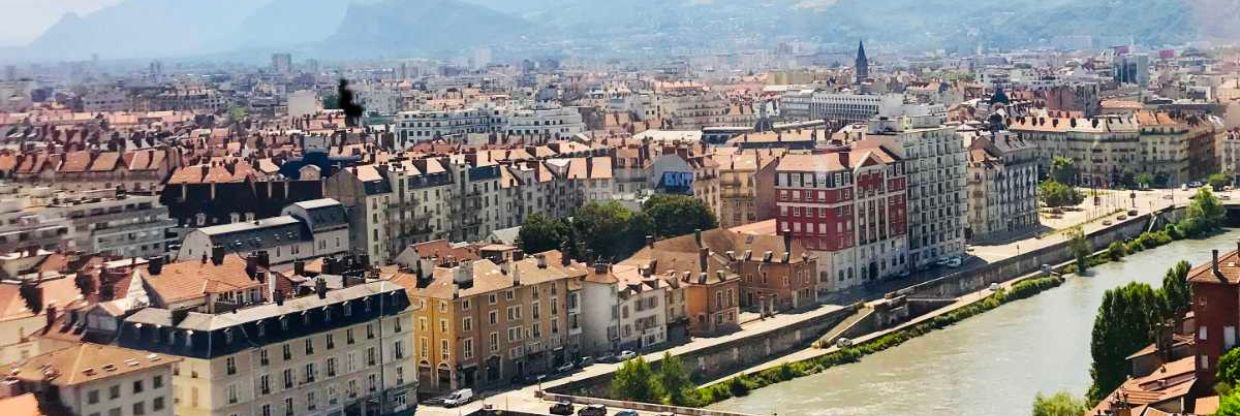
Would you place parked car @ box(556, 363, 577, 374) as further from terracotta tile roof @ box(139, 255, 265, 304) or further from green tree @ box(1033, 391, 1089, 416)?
green tree @ box(1033, 391, 1089, 416)

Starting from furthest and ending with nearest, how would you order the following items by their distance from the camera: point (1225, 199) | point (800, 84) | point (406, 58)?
point (406, 58) → point (800, 84) → point (1225, 199)

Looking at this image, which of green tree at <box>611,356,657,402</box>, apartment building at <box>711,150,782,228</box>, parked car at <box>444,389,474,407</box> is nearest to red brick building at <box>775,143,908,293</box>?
apartment building at <box>711,150,782,228</box>

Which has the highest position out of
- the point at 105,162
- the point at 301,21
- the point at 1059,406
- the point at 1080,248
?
the point at 301,21

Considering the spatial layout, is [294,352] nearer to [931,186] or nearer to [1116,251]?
[931,186]

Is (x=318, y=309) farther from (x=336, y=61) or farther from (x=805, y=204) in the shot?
(x=336, y=61)

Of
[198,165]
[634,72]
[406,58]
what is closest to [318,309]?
[198,165]

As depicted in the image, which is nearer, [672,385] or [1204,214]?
[672,385]

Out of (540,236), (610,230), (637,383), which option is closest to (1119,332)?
(637,383)

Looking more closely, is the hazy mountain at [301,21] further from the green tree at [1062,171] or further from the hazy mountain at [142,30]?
the green tree at [1062,171]
